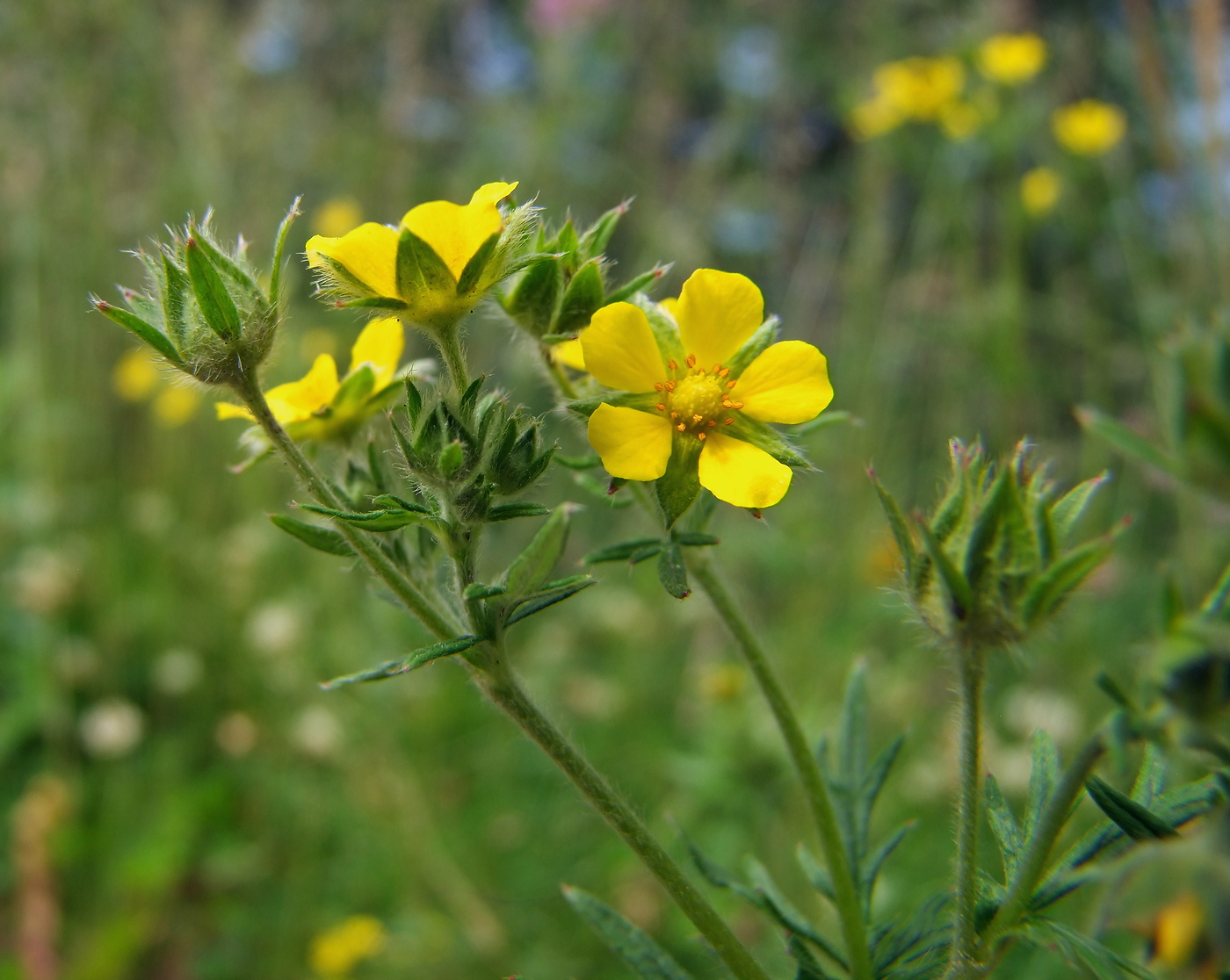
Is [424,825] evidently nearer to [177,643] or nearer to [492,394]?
[177,643]

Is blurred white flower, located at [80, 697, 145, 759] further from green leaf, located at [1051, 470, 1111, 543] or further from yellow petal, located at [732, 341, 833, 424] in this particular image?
green leaf, located at [1051, 470, 1111, 543]

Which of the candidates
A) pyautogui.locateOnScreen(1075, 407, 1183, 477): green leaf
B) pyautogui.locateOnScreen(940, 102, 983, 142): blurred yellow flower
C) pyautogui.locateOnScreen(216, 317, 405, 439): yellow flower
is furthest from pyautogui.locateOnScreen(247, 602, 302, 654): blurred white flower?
pyautogui.locateOnScreen(940, 102, 983, 142): blurred yellow flower

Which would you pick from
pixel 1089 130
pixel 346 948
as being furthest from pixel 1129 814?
pixel 1089 130

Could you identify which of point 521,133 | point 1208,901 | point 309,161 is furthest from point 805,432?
point 309,161

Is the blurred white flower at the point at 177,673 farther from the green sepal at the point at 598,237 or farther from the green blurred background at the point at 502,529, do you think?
the green sepal at the point at 598,237

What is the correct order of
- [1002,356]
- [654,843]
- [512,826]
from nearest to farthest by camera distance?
1. [654,843]
2. [512,826]
3. [1002,356]

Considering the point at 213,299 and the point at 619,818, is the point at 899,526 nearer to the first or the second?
the point at 619,818
